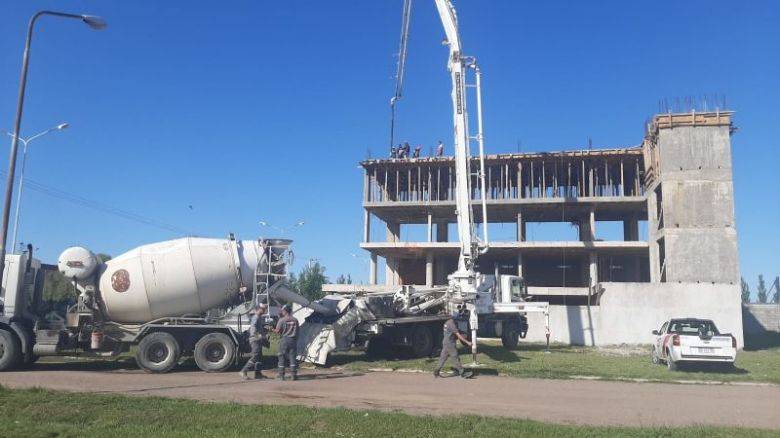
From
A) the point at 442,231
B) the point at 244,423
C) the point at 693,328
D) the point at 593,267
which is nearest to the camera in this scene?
the point at 244,423

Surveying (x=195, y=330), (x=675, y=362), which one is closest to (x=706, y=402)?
(x=675, y=362)

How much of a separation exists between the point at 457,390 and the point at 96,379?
8.34 meters

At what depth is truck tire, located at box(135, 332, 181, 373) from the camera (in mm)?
15805

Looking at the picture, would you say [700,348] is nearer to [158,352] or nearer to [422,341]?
[422,341]

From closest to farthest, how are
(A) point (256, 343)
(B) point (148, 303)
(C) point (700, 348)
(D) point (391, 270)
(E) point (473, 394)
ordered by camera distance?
(E) point (473, 394) → (A) point (256, 343) → (B) point (148, 303) → (C) point (700, 348) → (D) point (391, 270)

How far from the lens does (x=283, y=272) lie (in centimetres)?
1777

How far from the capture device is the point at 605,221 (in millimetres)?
52438

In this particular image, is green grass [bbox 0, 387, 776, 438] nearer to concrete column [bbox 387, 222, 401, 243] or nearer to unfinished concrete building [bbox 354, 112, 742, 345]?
unfinished concrete building [bbox 354, 112, 742, 345]

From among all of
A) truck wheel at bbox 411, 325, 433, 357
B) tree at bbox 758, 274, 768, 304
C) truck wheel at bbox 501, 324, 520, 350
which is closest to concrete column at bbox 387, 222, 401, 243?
truck wheel at bbox 501, 324, 520, 350

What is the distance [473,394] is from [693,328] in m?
9.78

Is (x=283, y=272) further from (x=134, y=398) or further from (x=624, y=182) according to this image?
(x=624, y=182)

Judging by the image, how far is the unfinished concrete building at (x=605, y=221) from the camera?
3359 centimetres

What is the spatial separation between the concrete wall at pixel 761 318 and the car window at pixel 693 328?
97.3ft

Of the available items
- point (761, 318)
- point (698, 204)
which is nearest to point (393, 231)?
point (698, 204)
